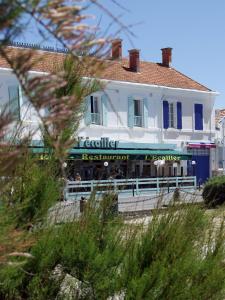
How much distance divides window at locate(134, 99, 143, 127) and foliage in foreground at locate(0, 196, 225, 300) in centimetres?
2545

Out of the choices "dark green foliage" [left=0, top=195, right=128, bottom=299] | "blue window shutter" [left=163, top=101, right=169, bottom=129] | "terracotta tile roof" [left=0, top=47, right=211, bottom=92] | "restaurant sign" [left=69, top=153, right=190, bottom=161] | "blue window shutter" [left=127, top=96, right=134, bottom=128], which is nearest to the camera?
"dark green foliage" [left=0, top=195, right=128, bottom=299]

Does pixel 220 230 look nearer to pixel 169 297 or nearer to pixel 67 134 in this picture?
pixel 169 297

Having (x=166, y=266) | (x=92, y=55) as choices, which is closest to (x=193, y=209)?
(x=166, y=266)

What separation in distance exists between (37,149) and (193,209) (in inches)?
51.3

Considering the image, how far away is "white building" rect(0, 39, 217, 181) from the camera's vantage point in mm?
27266

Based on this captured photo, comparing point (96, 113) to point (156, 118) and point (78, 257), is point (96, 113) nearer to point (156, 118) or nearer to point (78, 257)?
point (156, 118)

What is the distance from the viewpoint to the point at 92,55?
1.97 metres

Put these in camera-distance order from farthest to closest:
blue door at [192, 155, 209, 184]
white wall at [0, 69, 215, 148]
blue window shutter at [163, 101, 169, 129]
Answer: blue door at [192, 155, 209, 184], blue window shutter at [163, 101, 169, 129], white wall at [0, 69, 215, 148]

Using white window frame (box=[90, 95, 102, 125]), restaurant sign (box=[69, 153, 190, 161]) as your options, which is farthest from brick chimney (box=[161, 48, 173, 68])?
white window frame (box=[90, 95, 102, 125])

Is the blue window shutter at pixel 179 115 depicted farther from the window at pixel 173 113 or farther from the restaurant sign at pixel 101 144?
the restaurant sign at pixel 101 144

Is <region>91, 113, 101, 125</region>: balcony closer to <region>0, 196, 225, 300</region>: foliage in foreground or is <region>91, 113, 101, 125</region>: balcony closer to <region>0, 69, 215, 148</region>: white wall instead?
<region>0, 69, 215, 148</region>: white wall

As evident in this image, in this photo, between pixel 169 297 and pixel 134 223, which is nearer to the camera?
pixel 169 297

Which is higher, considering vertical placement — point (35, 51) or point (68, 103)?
point (35, 51)

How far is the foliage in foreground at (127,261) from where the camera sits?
390cm
